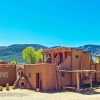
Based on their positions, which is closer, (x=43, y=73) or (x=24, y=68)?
(x=43, y=73)

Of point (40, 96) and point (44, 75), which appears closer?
point (40, 96)

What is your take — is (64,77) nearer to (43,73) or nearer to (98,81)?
(43,73)

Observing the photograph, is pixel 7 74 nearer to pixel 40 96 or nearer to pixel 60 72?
pixel 60 72

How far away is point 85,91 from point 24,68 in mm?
9957

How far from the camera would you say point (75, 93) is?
3844 cm

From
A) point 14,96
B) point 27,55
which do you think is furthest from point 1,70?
point 27,55

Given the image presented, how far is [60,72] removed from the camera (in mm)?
43156

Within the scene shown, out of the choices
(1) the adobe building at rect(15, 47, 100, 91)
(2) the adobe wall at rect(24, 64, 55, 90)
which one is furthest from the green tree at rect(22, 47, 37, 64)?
(2) the adobe wall at rect(24, 64, 55, 90)

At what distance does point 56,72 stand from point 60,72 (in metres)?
0.78

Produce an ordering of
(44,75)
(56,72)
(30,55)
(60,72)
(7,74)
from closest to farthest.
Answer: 1. (44,75)
2. (56,72)
3. (60,72)
4. (7,74)
5. (30,55)

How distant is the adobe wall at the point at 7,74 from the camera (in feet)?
161

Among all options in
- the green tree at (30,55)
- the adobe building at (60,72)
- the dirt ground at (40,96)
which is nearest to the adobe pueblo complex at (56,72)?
the adobe building at (60,72)

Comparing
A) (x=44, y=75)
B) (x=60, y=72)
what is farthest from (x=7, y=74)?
(x=60, y=72)

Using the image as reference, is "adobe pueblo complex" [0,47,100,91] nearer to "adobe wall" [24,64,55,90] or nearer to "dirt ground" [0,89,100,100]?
"adobe wall" [24,64,55,90]
